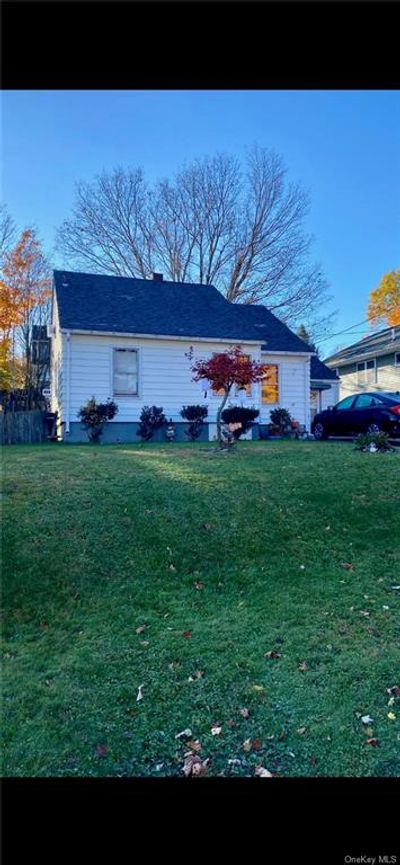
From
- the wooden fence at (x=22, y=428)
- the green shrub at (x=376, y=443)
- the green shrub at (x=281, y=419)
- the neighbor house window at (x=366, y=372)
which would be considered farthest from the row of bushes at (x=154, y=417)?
Result: the neighbor house window at (x=366, y=372)

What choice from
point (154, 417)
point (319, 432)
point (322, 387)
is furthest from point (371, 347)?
point (154, 417)

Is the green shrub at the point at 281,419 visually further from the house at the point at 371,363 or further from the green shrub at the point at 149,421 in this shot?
the house at the point at 371,363

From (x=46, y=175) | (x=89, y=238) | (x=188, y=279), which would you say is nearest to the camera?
(x=46, y=175)

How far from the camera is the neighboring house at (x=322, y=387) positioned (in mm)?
18797

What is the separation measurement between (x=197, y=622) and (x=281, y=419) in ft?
36.3

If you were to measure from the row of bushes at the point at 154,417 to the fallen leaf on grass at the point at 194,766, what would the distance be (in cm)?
916

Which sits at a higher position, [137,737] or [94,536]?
[94,536]

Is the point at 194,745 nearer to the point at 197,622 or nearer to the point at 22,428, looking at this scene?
the point at 197,622

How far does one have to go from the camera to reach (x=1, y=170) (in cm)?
241

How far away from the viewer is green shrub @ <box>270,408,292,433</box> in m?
13.8

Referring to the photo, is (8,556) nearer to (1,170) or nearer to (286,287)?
(1,170)
